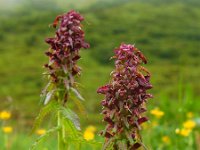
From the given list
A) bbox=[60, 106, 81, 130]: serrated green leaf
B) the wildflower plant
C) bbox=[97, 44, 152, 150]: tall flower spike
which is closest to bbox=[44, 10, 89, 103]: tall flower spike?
the wildflower plant

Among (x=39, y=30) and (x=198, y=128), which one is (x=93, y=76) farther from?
(x=198, y=128)

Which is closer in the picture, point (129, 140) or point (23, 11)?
point (129, 140)

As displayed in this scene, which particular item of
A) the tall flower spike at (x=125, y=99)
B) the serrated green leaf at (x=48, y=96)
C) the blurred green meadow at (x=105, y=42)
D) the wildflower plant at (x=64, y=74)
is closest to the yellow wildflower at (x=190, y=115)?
the wildflower plant at (x=64, y=74)

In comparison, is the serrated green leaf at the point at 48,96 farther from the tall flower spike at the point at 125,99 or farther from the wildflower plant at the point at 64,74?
the tall flower spike at the point at 125,99

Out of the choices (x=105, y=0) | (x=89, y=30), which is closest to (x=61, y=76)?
(x=89, y=30)

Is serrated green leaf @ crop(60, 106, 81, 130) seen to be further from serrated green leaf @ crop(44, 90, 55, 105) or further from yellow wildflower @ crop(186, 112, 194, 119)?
yellow wildflower @ crop(186, 112, 194, 119)

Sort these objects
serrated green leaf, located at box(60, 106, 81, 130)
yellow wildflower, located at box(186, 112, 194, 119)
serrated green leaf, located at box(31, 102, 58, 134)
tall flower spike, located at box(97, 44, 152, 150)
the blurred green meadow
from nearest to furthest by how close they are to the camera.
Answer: tall flower spike, located at box(97, 44, 152, 150) < serrated green leaf, located at box(60, 106, 81, 130) < serrated green leaf, located at box(31, 102, 58, 134) < yellow wildflower, located at box(186, 112, 194, 119) < the blurred green meadow

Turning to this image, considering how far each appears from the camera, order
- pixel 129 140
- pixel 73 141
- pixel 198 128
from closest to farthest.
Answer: pixel 129 140 < pixel 73 141 < pixel 198 128
